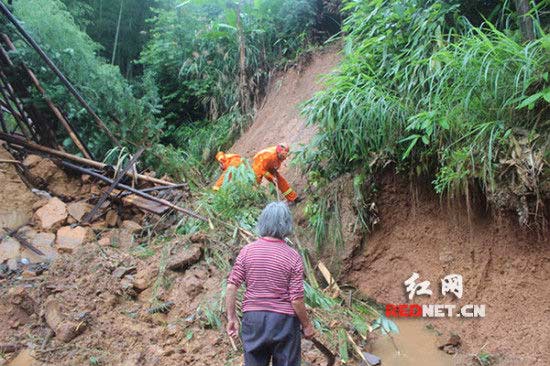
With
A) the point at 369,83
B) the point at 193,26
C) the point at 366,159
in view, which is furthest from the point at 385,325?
the point at 193,26

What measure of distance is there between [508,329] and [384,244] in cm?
127

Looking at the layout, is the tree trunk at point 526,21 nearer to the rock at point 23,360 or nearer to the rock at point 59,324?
the rock at point 59,324

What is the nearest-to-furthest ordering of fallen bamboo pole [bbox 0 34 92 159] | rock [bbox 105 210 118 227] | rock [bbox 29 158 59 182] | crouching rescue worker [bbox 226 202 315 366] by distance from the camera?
crouching rescue worker [bbox 226 202 315 366], rock [bbox 105 210 118 227], rock [bbox 29 158 59 182], fallen bamboo pole [bbox 0 34 92 159]

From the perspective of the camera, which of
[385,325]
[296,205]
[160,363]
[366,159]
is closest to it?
[160,363]

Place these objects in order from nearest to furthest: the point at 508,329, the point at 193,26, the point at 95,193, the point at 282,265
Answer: the point at 282,265 → the point at 508,329 → the point at 95,193 → the point at 193,26

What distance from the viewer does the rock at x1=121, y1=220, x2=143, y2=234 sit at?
5.30 meters

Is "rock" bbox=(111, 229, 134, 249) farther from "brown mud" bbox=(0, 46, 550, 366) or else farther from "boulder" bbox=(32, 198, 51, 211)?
"boulder" bbox=(32, 198, 51, 211)

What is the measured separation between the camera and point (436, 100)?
393 centimetres

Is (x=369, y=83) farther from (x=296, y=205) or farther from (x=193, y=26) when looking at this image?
(x=193, y=26)

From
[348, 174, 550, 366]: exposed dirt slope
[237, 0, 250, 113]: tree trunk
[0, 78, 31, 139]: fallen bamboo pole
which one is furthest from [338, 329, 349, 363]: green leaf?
[237, 0, 250, 113]: tree trunk

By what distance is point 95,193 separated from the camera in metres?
5.71

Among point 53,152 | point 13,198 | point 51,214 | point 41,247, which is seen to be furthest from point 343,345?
point 53,152

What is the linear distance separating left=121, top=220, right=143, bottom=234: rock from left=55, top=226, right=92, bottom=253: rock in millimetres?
408

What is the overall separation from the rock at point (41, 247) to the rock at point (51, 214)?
0.14 meters
